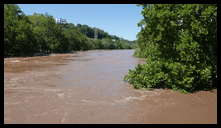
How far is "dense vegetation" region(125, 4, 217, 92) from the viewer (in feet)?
45.5

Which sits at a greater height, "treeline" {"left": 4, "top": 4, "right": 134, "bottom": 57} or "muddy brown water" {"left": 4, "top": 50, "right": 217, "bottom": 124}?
"treeline" {"left": 4, "top": 4, "right": 134, "bottom": 57}

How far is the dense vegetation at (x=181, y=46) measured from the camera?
13867mm

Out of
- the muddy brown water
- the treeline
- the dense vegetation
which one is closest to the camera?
the muddy brown water

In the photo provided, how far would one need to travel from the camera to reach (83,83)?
1819 centimetres

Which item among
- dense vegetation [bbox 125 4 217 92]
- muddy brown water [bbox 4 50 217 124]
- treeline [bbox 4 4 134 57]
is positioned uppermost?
treeline [bbox 4 4 134 57]

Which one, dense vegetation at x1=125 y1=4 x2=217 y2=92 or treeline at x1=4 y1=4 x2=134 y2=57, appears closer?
dense vegetation at x1=125 y1=4 x2=217 y2=92

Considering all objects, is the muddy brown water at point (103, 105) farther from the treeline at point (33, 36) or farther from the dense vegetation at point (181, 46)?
the treeline at point (33, 36)

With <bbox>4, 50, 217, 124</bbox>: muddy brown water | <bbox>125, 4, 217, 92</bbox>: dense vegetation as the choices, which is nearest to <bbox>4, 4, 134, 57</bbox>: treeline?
<bbox>4, 50, 217, 124</bbox>: muddy brown water

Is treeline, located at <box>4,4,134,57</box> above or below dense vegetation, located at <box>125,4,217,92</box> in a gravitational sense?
above

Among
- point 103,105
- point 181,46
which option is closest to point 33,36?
point 181,46

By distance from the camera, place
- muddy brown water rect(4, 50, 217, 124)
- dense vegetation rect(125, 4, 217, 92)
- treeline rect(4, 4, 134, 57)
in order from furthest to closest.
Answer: treeline rect(4, 4, 134, 57), dense vegetation rect(125, 4, 217, 92), muddy brown water rect(4, 50, 217, 124)

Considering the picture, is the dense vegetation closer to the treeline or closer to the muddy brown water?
the muddy brown water
